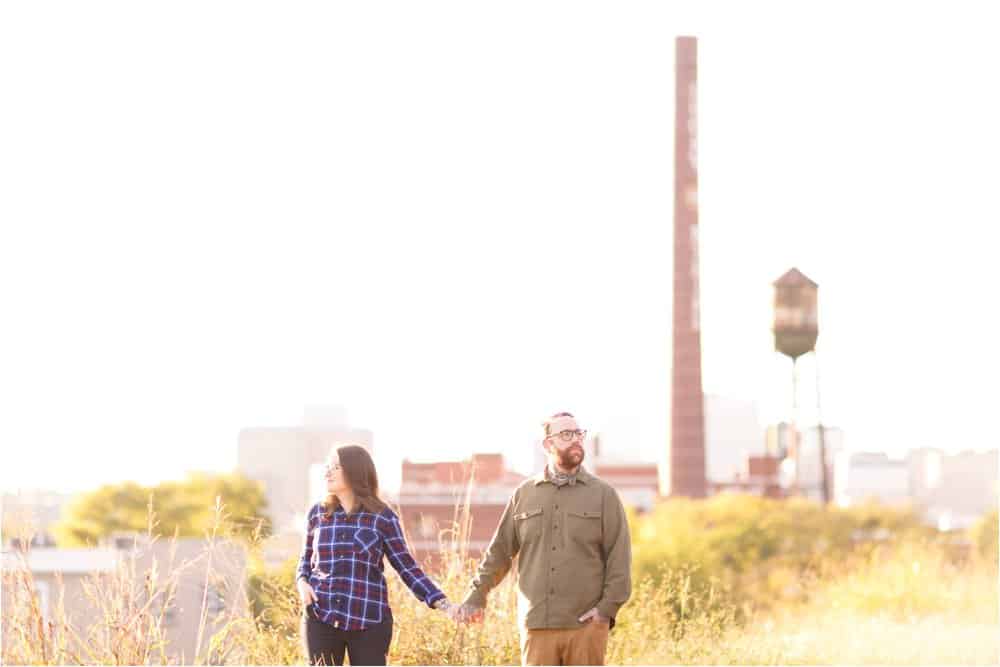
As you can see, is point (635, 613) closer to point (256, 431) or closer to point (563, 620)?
point (563, 620)

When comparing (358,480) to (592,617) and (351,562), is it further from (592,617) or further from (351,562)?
(592,617)

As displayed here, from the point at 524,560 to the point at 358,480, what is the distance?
30.0 inches

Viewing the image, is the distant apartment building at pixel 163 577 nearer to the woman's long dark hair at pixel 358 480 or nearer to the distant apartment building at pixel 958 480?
the woman's long dark hair at pixel 358 480

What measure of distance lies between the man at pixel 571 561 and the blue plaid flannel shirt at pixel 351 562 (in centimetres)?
55

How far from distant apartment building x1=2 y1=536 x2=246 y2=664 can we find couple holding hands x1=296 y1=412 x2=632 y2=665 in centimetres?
139

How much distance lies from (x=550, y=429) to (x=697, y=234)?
4346 centimetres

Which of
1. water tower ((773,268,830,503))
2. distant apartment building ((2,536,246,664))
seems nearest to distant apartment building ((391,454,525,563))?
distant apartment building ((2,536,246,664))

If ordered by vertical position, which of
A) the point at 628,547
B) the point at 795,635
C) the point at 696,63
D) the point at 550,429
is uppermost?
the point at 696,63

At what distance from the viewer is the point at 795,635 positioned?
43.8 ft

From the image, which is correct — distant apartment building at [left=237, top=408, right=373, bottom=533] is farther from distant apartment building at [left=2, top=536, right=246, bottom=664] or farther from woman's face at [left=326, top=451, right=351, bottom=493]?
woman's face at [left=326, top=451, right=351, bottom=493]

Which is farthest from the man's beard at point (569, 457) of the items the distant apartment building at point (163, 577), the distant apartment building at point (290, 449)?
the distant apartment building at point (290, 449)

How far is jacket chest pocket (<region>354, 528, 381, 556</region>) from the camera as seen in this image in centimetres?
611

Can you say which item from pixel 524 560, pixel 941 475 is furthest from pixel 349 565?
pixel 941 475

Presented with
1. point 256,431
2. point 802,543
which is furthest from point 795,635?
point 256,431
